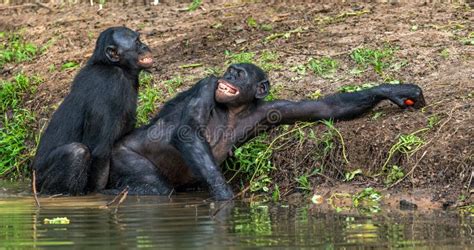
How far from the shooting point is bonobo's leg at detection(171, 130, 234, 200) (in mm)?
10047

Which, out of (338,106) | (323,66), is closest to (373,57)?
(323,66)

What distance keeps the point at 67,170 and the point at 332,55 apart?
3.41m

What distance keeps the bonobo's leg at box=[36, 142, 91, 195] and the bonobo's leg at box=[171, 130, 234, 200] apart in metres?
0.92

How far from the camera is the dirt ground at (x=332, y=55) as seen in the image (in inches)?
383

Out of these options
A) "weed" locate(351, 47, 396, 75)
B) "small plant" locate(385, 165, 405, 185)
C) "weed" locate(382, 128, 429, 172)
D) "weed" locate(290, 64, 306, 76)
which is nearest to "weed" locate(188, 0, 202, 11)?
"weed" locate(290, 64, 306, 76)

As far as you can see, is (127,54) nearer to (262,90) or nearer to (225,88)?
(225,88)

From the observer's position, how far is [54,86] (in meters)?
13.8

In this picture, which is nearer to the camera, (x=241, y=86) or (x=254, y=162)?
(x=254, y=162)

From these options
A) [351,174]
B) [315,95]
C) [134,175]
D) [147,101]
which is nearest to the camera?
[351,174]

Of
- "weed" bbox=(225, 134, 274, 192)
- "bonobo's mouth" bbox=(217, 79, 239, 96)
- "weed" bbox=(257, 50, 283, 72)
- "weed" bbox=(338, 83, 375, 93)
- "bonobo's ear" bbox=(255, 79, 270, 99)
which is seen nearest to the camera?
"weed" bbox=(225, 134, 274, 192)

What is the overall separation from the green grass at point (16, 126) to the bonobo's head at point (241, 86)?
285 cm

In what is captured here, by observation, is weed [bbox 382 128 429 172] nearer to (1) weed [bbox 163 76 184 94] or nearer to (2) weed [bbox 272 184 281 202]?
(2) weed [bbox 272 184 281 202]

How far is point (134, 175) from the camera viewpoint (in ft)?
35.7

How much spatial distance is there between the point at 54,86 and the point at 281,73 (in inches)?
121
